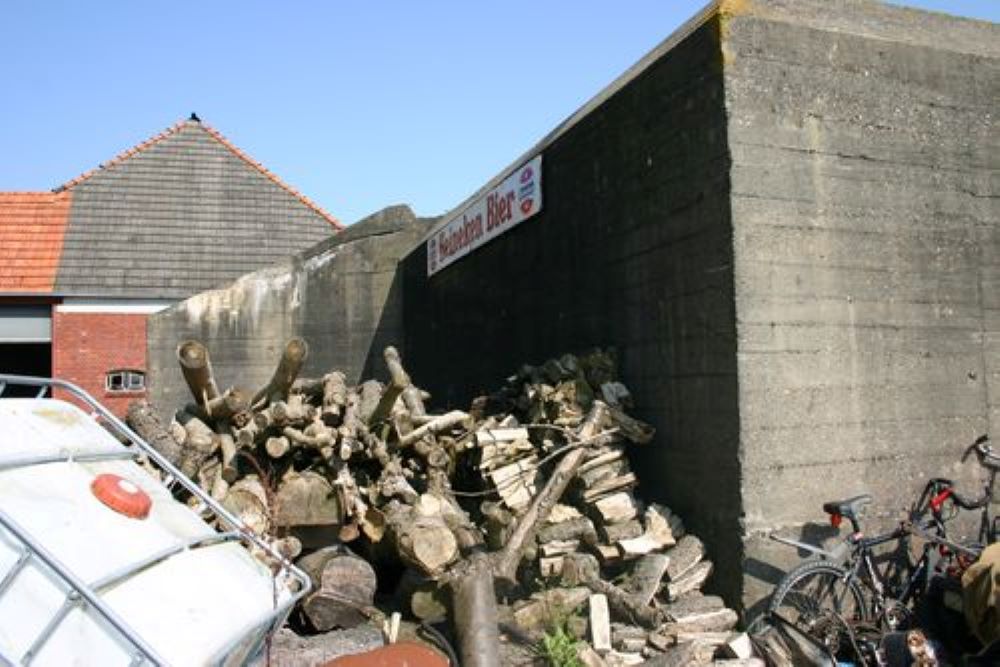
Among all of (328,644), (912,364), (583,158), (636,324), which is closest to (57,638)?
(328,644)

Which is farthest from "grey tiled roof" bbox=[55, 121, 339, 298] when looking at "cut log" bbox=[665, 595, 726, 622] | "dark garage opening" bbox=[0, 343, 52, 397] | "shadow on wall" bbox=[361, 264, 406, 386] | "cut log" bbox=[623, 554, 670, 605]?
"cut log" bbox=[665, 595, 726, 622]

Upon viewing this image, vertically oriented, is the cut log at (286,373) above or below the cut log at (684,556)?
above

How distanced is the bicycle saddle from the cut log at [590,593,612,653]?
1.68 metres

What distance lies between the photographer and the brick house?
21141 mm

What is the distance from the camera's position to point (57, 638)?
270 centimetres

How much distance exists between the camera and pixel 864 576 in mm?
5883

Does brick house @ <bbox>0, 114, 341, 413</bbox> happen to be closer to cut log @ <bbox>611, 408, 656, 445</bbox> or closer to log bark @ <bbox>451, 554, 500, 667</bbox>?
cut log @ <bbox>611, 408, 656, 445</bbox>

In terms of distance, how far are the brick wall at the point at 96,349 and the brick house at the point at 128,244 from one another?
3 centimetres

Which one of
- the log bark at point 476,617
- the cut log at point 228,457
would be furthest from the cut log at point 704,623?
the cut log at point 228,457

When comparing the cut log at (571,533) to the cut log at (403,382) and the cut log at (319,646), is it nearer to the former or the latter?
the cut log at (319,646)

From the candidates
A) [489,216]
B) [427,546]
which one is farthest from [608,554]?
[489,216]

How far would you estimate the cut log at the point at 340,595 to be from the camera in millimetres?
5980

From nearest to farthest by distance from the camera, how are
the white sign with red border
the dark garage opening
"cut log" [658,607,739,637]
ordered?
"cut log" [658,607,739,637] < the white sign with red border < the dark garage opening

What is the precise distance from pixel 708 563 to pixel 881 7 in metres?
4.67
